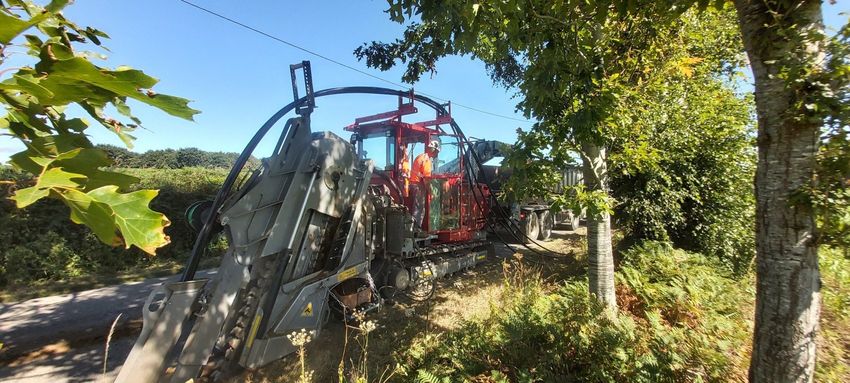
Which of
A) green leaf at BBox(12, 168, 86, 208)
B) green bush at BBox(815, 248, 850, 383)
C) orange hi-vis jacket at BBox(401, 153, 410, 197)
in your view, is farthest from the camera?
orange hi-vis jacket at BBox(401, 153, 410, 197)

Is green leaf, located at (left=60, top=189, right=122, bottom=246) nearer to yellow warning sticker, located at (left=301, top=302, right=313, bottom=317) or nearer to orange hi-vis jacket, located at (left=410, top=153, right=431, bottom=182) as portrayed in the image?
yellow warning sticker, located at (left=301, top=302, right=313, bottom=317)

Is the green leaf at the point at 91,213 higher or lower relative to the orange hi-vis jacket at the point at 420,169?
lower

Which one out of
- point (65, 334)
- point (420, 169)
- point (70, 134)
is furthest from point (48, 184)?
point (65, 334)

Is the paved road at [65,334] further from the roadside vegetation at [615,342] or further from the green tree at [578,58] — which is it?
the green tree at [578,58]

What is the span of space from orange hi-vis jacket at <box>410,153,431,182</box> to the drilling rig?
0.88m

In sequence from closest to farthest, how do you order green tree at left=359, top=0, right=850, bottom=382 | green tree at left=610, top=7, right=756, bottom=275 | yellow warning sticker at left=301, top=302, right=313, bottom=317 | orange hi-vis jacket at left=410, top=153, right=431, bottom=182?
green tree at left=359, top=0, right=850, bottom=382
yellow warning sticker at left=301, top=302, right=313, bottom=317
green tree at left=610, top=7, right=756, bottom=275
orange hi-vis jacket at left=410, top=153, right=431, bottom=182

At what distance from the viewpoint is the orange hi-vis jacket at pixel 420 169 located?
6.93 metres

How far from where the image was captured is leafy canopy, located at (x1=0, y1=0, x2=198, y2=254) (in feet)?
2.05

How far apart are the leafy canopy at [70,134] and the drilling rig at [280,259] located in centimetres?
302

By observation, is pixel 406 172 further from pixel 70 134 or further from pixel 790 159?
pixel 70 134

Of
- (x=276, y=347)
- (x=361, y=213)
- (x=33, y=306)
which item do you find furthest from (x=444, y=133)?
(x=33, y=306)

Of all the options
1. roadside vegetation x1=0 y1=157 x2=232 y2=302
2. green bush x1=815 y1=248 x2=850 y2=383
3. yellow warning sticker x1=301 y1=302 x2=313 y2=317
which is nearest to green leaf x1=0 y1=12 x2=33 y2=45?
yellow warning sticker x1=301 y1=302 x2=313 y2=317

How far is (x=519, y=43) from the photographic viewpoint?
3168 millimetres

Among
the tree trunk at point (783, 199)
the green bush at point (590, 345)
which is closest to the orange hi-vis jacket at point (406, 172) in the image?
the green bush at point (590, 345)
